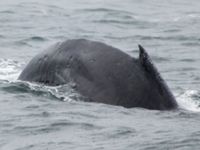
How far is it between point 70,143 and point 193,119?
7.34ft

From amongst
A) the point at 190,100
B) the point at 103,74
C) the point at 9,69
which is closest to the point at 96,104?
the point at 103,74

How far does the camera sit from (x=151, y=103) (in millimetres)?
12336

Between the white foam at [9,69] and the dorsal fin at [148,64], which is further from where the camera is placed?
the white foam at [9,69]

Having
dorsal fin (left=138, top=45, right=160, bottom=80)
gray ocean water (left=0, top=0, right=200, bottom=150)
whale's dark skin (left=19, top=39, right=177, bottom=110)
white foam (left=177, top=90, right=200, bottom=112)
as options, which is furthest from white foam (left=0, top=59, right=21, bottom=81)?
dorsal fin (left=138, top=45, right=160, bottom=80)

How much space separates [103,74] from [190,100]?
220cm

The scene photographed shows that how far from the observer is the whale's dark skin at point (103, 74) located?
12344 millimetres

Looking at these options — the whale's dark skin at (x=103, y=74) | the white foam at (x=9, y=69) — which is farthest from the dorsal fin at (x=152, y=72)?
the white foam at (x=9, y=69)

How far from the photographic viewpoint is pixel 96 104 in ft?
41.8

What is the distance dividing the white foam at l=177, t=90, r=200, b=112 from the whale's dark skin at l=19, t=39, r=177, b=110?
0.89 m

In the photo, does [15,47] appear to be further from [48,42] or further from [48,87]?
[48,87]

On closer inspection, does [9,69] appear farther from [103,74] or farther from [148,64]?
[148,64]

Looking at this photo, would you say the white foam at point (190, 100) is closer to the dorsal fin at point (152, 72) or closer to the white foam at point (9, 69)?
the dorsal fin at point (152, 72)

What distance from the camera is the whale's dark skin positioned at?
1234cm

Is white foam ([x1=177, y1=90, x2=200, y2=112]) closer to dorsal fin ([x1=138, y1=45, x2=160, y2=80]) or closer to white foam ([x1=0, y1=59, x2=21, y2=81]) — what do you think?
dorsal fin ([x1=138, y1=45, x2=160, y2=80])
